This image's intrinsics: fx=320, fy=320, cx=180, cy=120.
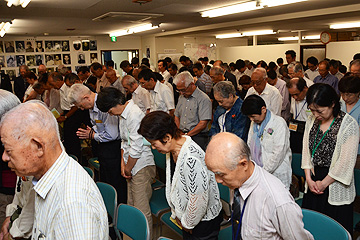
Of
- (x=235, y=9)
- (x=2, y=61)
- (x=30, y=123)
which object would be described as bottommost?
(x=30, y=123)

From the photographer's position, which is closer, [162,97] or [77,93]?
[77,93]

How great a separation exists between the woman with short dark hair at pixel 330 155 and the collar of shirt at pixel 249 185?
119 centimetres

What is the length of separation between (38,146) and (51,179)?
0.46 ft

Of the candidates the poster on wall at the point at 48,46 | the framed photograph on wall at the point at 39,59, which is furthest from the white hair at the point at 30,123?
the poster on wall at the point at 48,46

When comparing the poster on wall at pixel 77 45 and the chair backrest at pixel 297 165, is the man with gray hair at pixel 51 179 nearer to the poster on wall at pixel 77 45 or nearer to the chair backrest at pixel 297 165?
the chair backrest at pixel 297 165

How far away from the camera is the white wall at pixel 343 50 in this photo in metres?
11.0

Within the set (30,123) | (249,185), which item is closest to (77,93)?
(30,123)

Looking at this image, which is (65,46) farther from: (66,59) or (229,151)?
(229,151)

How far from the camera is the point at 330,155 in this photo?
2570 millimetres

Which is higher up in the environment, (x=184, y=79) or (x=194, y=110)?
(x=184, y=79)

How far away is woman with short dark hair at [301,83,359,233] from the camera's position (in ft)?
8.14

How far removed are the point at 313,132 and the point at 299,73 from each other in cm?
321

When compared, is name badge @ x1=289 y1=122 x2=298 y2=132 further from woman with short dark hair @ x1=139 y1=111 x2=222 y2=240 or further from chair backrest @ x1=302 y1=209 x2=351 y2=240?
woman with short dark hair @ x1=139 y1=111 x2=222 y2=240

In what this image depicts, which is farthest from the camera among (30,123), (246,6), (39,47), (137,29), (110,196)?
(39,47)
